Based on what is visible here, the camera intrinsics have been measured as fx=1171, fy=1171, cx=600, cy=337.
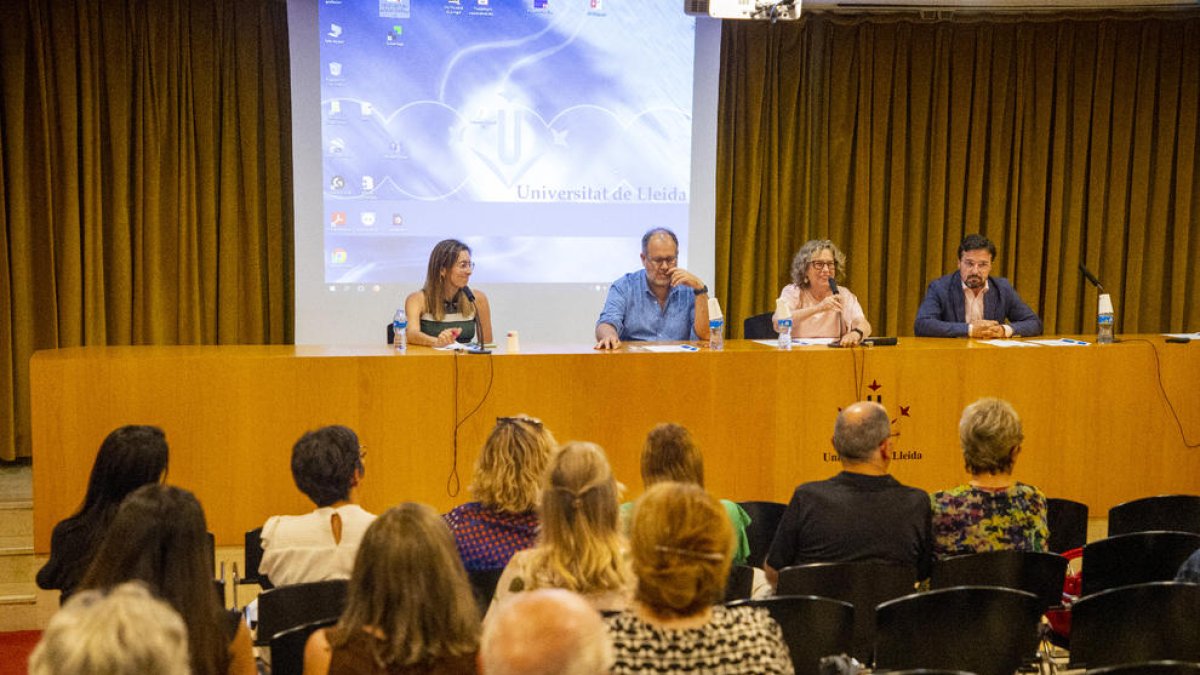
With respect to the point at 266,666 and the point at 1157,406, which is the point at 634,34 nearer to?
the point at 1157,406

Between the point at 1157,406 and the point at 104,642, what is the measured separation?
5.57m

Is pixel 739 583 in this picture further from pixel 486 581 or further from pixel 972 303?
pixel 972 303

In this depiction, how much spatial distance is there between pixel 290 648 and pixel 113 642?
3.61 ft

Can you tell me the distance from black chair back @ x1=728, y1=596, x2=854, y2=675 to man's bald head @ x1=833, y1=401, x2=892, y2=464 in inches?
27.7

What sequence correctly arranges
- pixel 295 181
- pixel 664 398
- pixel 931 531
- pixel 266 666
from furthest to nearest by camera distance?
1. pixel 295 181
2. pixel 664 398
3. pixel 931 531
4. pixel 266 666

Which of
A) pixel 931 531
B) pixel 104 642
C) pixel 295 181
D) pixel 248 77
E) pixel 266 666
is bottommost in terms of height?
pixel 266 666

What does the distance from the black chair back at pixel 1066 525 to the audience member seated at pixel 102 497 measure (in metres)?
3.05

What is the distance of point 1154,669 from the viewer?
2477 mm

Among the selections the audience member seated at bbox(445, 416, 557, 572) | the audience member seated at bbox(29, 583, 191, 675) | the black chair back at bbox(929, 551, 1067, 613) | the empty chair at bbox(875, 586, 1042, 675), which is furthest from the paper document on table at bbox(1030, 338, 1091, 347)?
the audience member seated at bbox(29, 583, 191, 675)

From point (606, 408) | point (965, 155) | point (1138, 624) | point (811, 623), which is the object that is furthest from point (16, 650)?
point (965, 155)

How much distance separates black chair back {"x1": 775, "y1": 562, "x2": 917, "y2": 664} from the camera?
327cm

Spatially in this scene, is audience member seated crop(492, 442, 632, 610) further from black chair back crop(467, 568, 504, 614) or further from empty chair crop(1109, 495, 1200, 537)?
empty chair crop(1109, 495, 1200, 537)

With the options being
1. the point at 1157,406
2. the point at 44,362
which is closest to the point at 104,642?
the point at 44,362

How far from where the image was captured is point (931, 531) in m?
3.63
